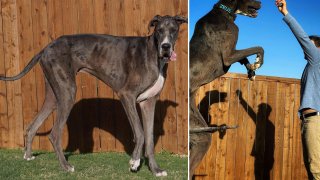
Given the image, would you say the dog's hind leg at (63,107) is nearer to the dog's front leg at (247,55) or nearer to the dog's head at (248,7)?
the dog's front leg at (247,55)

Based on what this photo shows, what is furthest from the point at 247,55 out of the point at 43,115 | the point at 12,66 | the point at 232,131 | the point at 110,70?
the point at 12,66

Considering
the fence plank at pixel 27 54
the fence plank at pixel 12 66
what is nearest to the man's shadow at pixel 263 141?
the fence plank at pixel 27 54

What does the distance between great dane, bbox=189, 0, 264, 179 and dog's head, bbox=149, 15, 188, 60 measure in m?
0.82

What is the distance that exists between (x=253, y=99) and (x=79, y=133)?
2.24 metres

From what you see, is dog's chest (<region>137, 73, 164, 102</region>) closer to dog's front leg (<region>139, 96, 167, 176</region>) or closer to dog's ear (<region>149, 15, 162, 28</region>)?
dog's front leg (<region>139, 96, 167, 176</region>)

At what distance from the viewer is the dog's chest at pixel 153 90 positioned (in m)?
3.91

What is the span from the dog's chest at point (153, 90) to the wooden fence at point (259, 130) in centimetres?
57

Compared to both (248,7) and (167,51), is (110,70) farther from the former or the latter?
(248,7)

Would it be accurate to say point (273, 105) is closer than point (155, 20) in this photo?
No

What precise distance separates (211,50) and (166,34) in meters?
0.95

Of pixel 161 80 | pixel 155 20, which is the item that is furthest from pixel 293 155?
pixel 155 20

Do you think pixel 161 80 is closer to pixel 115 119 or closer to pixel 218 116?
pixel 218 116

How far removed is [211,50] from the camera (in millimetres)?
2643

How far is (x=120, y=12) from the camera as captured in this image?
16.5ft
